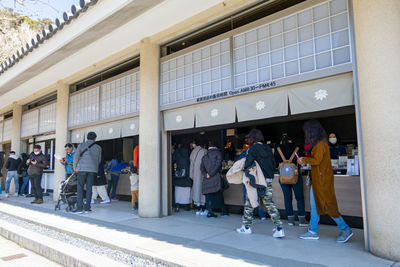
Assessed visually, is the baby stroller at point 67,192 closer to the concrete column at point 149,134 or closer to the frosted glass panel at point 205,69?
the concrete column at point 149,134

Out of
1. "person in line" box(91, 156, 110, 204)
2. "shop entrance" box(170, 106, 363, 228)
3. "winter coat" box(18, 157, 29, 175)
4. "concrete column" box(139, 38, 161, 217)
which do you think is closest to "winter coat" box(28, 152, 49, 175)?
"person in line" box(91, 156, 110, 204)

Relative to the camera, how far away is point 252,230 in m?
5.39

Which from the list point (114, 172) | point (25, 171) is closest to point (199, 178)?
point (114, 172)

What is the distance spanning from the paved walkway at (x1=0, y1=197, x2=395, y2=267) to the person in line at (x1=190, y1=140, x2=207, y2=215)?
39 cm

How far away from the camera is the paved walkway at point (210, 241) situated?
3.70 meters

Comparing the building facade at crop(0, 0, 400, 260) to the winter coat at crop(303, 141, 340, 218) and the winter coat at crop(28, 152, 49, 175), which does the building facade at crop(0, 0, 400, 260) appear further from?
the winter coat at crop(28, 152, 49, 175)

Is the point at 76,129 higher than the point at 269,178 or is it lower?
higher

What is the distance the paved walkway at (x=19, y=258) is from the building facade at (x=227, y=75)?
98.5 inches

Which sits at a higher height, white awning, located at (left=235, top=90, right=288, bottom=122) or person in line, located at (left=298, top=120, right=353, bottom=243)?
white awning, located at (left=235, top=90, right=288, bottom=122)

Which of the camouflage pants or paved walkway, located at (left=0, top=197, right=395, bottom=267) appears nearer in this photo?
paved walkway, located at (left=0, top=197, right=395, bottom=267)

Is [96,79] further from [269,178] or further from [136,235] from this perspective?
[269,178]

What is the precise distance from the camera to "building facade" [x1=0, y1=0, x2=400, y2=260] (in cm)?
374

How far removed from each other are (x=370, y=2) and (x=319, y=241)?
3608mm

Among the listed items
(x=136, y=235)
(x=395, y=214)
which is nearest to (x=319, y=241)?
(x=395, y=214)
